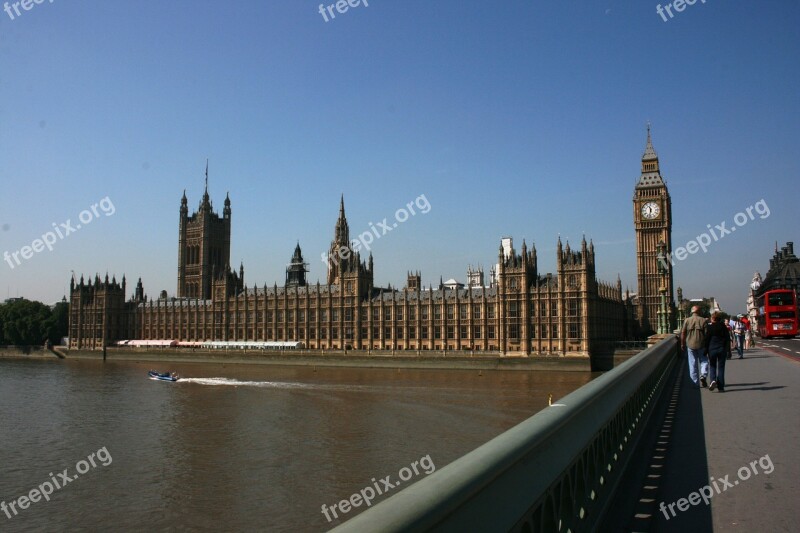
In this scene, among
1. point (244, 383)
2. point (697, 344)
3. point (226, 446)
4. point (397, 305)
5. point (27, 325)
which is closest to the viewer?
point (697, 344)

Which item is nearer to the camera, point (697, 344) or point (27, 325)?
point (697, 344)

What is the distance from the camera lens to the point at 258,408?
3894 centimetres

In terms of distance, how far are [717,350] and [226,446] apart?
2128 centimetres

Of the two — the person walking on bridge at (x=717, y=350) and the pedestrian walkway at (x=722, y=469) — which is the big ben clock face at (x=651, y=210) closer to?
the person walking on bridge at (x=717, y=350)

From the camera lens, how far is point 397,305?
279 ft

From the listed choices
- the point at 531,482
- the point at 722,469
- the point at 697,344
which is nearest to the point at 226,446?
the point at 697,344

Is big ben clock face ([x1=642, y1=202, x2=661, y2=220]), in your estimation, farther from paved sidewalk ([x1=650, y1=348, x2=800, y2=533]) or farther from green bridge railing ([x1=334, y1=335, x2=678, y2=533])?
green bridge railing ([x1=334, y1=335, x2=678, y2=533])

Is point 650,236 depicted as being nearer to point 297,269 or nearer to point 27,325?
point 297,269

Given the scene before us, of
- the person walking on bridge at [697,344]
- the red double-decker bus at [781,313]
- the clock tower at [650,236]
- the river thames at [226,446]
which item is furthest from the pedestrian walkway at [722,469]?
the clock tower at [650,236]

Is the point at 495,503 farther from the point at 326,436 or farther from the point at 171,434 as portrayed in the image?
the point at 171,434

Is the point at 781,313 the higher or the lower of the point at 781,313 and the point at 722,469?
the higher

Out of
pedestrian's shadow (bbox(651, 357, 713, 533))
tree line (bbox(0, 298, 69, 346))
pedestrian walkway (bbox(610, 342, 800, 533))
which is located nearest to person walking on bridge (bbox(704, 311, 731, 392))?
pedestrian walkway (bbox(610, 342, 800, 533))

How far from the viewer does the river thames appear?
61.2 ft

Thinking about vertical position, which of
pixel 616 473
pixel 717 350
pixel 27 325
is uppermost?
pixel 27 325
